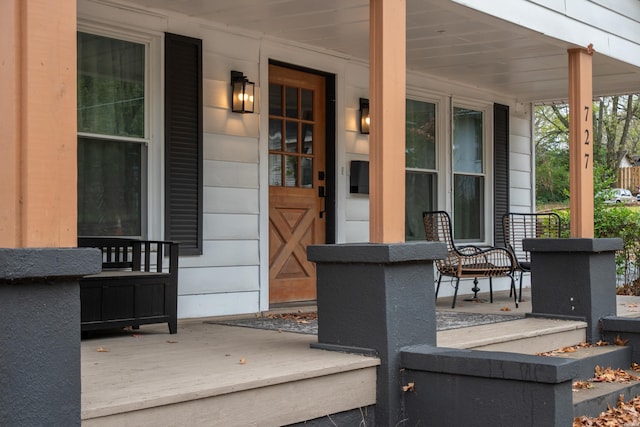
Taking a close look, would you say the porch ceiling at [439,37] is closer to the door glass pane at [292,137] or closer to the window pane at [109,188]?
the door glass pane at [292,137]

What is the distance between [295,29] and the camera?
6.36 meters

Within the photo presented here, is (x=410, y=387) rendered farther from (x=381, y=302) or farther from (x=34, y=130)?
(x=34, y=130)

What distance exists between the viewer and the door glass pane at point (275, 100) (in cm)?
675

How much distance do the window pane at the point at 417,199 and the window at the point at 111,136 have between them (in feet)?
10.9

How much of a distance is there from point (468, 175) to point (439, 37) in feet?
8.73

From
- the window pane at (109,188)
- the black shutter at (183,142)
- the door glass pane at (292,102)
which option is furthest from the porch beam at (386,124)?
the door glass pane at (292,102)

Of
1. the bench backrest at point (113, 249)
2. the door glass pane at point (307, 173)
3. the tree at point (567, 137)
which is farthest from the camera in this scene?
the tree at point (567, 137)

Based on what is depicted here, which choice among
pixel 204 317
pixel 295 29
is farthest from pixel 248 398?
pixel 295 29

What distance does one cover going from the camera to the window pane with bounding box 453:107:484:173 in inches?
346

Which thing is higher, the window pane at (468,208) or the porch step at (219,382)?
the window pane at (468,208)

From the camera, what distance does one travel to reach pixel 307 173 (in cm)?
706

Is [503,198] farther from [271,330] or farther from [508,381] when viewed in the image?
[508,381]

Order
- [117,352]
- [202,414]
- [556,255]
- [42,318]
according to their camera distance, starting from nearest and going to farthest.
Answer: [42,318] → [202,414] → [117,352] → [556,255]

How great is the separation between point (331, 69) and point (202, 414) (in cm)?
457
